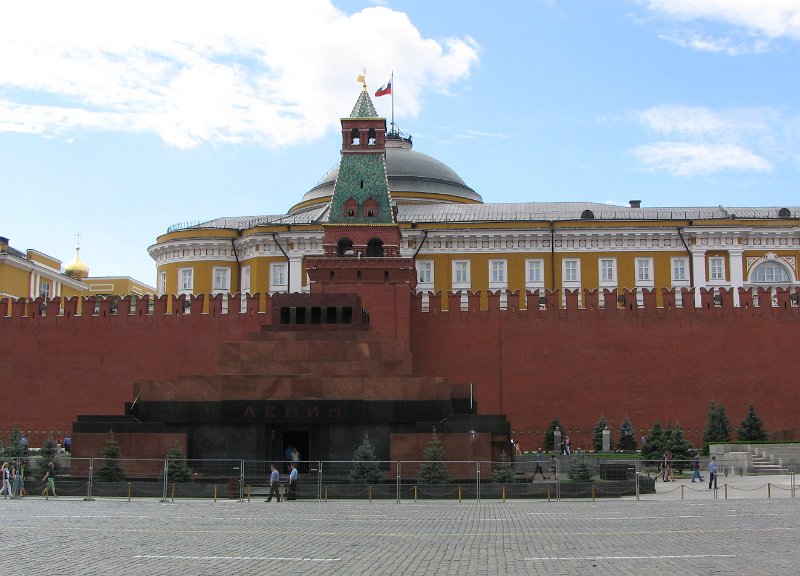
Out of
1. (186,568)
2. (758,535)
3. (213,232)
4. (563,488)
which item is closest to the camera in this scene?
(186,568)

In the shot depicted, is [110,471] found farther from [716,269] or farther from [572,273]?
[716,269]

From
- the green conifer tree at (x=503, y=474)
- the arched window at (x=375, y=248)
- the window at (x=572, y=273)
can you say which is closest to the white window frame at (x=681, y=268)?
the window at (x=572, y=273)

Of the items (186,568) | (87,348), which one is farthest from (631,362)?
(186,568)

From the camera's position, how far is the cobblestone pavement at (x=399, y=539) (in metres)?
11.8

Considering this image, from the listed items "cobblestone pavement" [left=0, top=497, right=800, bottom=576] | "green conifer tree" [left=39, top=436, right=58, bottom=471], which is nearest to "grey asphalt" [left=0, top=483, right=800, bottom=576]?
"cobblestone pavement" [left=0, top=497, right=800, bottom=576]

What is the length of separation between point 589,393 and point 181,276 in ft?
76.2

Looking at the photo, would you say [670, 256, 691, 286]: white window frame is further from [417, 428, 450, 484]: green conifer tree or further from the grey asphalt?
the grey asphalt

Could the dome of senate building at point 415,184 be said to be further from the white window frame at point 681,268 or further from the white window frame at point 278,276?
the white window frame at point 681,268

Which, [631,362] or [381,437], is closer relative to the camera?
[381,437]

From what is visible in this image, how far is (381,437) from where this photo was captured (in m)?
27.0

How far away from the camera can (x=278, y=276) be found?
5150 cm

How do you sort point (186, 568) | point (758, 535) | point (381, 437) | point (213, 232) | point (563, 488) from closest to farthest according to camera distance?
point (186, 568), point (758, 535), point (563, 488), point (381, 437), point (213, 232)

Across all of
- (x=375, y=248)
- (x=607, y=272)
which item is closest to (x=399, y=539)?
(x=375, y=248)

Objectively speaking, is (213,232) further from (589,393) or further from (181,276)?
(589,393)
